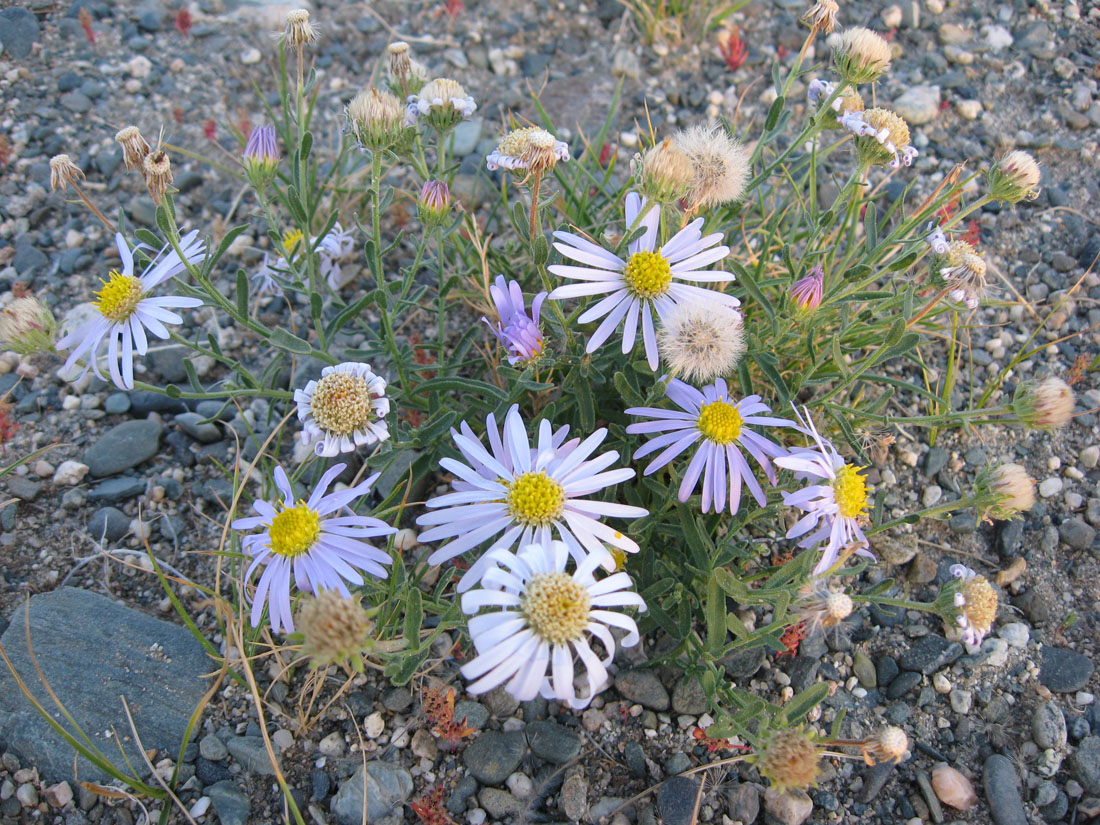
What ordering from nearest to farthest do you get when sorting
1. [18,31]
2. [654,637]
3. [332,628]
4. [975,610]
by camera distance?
[332,628] → [975,610] → [654,637] → [18,31]

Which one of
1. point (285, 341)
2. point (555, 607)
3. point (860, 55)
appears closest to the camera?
point (555, 607)

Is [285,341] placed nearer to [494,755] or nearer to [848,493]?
[494,755]

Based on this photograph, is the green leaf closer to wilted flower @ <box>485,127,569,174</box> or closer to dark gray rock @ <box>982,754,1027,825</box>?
wilted flower @ <box>485,127,569,174</box>

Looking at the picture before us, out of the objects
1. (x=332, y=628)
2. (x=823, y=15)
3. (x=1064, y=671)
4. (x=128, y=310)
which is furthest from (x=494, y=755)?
(x=823, y=15)

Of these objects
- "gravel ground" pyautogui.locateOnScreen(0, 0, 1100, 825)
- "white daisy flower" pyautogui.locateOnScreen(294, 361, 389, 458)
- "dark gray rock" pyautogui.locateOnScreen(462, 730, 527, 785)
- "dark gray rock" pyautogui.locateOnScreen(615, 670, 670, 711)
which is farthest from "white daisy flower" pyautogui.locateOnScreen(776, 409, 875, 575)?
"white daisy flower" pyautogui.locateOnScreen(294, 361, 389, 458)

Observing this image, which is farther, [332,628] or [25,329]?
[25,329]

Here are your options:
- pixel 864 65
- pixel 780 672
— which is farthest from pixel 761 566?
pixel 864 65

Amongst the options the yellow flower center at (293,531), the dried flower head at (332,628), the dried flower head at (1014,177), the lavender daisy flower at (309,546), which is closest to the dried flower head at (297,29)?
the lavender daisy flower at (309,546)

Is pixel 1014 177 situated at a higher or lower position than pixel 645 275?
higher
